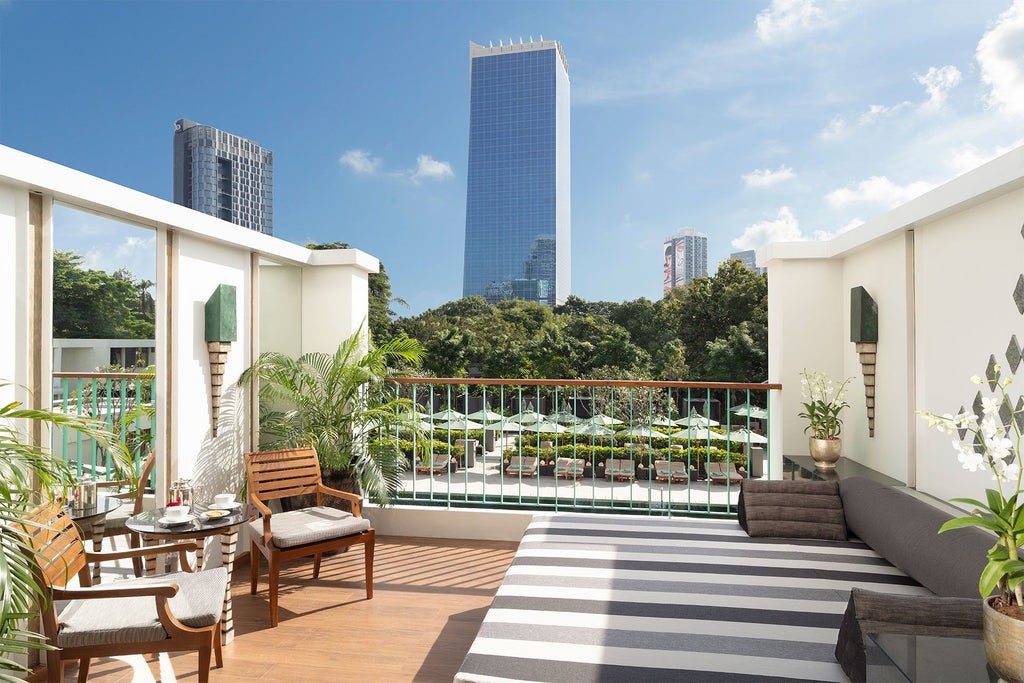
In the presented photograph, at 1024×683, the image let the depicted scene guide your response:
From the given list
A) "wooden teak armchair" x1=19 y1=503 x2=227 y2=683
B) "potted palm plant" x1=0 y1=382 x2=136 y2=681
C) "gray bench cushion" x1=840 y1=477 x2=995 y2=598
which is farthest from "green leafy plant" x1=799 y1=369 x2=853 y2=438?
"potted palm plant" x1=0 y1=382 x2=136 y2=681

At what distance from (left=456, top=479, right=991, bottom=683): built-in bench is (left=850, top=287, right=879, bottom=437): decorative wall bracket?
3.40 ft

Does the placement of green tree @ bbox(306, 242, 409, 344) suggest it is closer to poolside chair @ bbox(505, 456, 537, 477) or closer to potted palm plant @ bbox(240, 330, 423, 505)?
poolside chair @ bbox(505, 456, 537, 477)

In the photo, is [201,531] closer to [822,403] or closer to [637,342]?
[822,403]

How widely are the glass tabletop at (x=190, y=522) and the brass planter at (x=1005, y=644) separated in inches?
109

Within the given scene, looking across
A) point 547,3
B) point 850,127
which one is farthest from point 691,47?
point 547,3

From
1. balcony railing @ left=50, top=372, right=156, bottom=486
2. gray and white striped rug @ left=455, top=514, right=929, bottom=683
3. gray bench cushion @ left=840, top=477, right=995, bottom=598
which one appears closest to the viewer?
gray and white striped rug @ left=455, top=514, right=929, bottom=683

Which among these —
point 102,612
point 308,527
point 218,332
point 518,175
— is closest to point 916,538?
point 308,527

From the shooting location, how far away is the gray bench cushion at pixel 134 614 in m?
2.00

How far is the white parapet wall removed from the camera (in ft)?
8.43

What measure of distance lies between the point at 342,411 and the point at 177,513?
4.74ft

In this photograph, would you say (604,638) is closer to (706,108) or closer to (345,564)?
(345,564)

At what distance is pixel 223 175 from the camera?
3034 centimetres

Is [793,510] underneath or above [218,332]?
underneath

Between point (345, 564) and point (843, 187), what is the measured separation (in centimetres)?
4020
